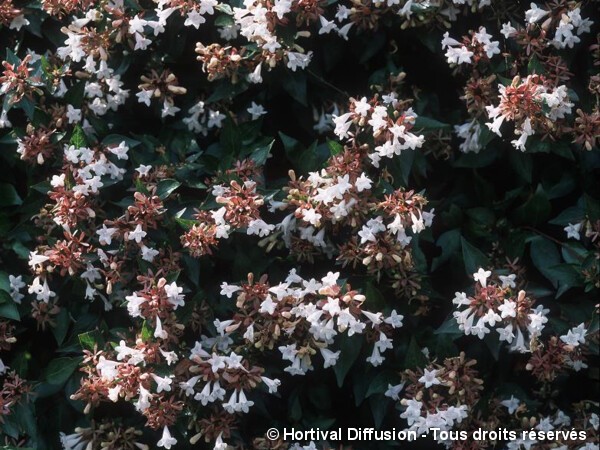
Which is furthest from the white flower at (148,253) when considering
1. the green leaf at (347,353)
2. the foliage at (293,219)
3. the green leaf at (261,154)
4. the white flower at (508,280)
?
the white flower at (508,280)

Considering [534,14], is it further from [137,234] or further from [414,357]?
[137,234]

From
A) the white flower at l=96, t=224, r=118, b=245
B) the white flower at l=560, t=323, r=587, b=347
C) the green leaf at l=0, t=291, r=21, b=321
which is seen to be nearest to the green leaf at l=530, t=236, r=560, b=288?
the white flower at l=560, t=323, r=587, b=347

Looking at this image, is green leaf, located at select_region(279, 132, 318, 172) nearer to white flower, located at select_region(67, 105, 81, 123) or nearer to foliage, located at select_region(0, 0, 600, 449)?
foliage, located at select_region(0, 0, 600, 449)

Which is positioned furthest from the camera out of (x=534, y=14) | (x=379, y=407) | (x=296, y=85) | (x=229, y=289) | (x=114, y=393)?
(x=296, y=85)

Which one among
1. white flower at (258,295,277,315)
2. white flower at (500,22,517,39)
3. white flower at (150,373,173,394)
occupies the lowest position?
white flower at (150,373,173,394)

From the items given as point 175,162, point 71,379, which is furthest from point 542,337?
point 71,379

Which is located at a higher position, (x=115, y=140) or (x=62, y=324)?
(x=115, y=140)

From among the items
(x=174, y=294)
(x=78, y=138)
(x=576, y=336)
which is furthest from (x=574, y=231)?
(x=78, y=138)
